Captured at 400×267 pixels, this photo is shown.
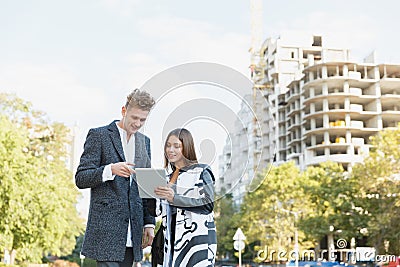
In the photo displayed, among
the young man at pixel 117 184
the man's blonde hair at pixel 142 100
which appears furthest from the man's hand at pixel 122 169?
the man's blonde hair at pixel 142 100

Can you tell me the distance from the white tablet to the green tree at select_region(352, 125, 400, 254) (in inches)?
608

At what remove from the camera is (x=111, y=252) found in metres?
2.15

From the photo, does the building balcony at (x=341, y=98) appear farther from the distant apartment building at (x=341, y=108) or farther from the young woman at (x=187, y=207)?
the young woman at (x=187, y=207)

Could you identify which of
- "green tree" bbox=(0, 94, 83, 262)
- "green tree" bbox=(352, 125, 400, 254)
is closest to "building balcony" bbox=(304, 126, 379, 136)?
"green tree" bbox=(352, 125, 400, 254)

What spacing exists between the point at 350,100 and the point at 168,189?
31.2 meters

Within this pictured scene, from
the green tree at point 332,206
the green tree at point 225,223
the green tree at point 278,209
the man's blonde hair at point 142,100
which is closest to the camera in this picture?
the man's blonde hair at point 142,100

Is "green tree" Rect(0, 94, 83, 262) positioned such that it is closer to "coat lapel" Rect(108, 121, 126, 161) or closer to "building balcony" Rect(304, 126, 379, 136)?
"coat lapel" Rect(108, 121, 126, 161)

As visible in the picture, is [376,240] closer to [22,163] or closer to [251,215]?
[251,215]

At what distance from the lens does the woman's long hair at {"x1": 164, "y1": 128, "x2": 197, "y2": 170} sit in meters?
2.23

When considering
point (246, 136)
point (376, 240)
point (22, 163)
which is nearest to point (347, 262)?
point (376, 240)

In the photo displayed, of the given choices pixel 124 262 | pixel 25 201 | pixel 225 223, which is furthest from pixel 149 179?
pixel 225 223

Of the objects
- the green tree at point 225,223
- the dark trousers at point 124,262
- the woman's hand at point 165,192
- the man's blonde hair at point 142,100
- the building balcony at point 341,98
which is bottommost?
the dark trousers at point 124,262

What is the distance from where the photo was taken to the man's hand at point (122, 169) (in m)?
2.14

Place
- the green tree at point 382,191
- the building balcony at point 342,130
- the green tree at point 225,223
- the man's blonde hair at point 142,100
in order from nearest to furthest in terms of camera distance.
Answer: the man's blonde hair at point 142,100, the green tree at point 382,191, the green tree at point 225,223, the building balcony at point 342,130
